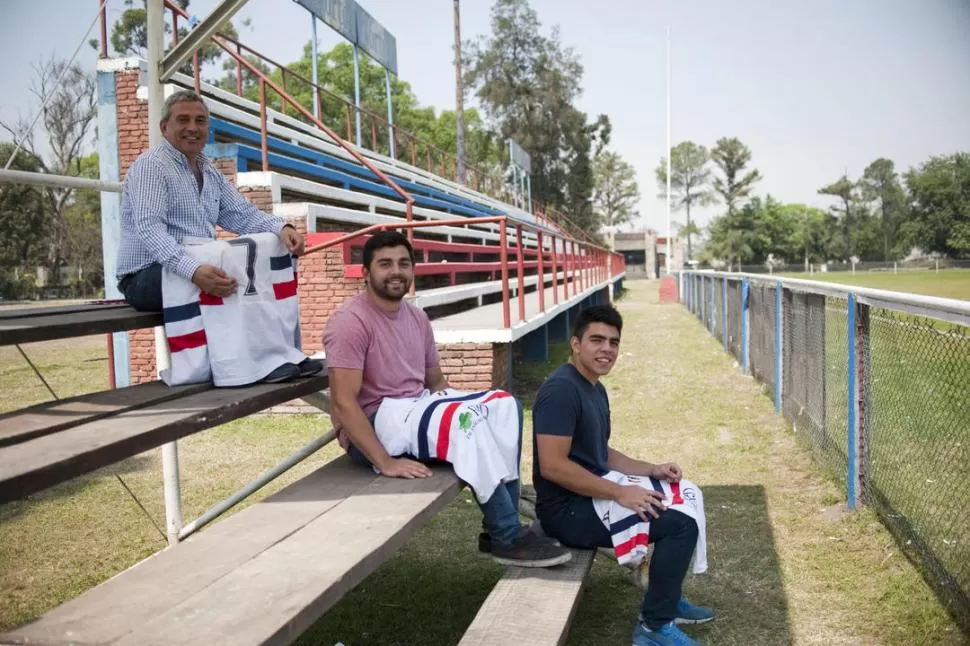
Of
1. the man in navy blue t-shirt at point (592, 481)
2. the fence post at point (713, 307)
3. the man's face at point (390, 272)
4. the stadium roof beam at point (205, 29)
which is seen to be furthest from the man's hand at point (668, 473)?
the fence post at point (713, 307)

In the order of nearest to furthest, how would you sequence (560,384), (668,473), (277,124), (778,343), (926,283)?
1. (560,384)
2. (668,473)
3. (778,343)
4. (277,124)
5. (926,283)

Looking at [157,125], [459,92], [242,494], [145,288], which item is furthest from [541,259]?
[459,92]

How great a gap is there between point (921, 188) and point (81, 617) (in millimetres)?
94402

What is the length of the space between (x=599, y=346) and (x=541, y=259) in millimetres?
6803

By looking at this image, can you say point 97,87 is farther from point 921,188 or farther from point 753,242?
point 753,242

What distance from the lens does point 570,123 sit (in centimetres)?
5019

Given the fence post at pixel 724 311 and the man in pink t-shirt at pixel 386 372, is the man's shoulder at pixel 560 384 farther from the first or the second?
the fence post at pixel 724 311

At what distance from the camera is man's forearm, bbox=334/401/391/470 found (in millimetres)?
3129

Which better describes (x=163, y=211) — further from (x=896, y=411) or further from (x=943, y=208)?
(x=943, y=208)

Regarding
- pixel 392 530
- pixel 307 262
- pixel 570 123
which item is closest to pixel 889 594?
pixel 392 530

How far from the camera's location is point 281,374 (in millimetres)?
3500

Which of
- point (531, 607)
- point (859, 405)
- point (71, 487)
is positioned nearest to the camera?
point (531, 607)

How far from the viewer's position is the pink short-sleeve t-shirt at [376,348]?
3.21 metres

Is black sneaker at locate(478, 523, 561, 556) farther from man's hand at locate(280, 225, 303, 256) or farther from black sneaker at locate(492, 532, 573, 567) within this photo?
man's hand at locate(280, 225, 303, 256)
